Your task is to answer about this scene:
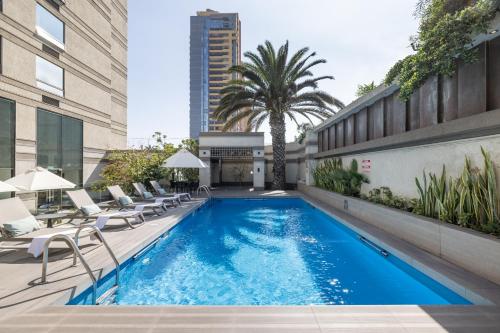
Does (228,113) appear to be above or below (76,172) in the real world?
above

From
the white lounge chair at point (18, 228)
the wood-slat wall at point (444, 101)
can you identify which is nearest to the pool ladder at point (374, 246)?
the wood-slat wall at point (444, 101)

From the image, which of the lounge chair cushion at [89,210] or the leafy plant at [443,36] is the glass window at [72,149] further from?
the leafy plant at [443,36]

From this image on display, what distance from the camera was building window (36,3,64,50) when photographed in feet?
40.8

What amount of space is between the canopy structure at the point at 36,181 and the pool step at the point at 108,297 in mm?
3912

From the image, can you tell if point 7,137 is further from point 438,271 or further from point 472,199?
point 472,199

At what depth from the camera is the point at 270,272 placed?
5.59m

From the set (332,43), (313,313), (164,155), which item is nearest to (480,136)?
(313,313)

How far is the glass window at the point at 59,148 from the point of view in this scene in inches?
494

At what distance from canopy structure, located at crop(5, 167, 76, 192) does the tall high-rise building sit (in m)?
87.5

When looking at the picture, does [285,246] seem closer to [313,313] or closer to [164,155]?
[313,313]

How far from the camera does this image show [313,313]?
335cm

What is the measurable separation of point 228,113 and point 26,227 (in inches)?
527

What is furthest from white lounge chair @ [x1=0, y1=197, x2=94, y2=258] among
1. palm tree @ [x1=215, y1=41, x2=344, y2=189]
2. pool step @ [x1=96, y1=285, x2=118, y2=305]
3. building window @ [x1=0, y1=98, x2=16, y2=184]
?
palm tree @ [x1=215, y1=41, x2=344, y2=189]

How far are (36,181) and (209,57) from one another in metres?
98.3
